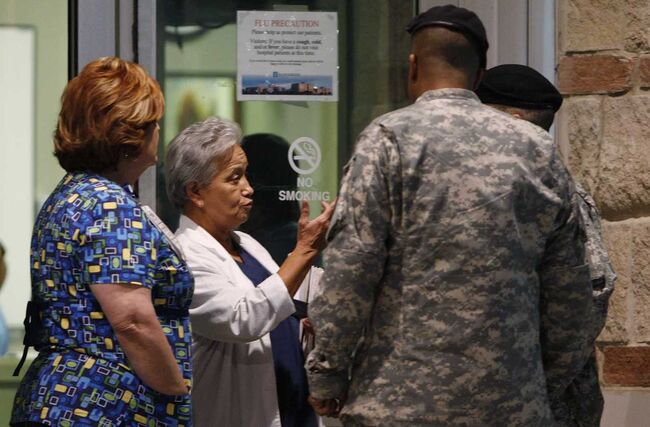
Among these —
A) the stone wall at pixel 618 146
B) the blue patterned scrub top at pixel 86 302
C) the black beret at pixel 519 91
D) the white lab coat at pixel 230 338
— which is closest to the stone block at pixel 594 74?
the stone wall at pixel 618 146

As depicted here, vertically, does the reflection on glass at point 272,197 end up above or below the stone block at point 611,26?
below

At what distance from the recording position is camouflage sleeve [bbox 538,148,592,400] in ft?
11.7

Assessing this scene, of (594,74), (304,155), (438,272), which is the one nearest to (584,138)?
(594,74)

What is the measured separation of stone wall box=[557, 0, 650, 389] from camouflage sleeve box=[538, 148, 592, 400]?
191cm

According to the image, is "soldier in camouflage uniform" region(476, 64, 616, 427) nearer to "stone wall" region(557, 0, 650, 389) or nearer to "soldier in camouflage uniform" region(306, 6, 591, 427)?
"soldier in camouflage uniform" region(306, 6, 591, 427)

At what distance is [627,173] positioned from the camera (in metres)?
5.48

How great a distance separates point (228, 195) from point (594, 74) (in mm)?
1775

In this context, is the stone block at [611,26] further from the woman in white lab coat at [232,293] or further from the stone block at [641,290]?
the woman in white lab coat at [232,293]

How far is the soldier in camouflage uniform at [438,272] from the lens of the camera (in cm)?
339

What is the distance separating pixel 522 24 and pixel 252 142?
47.2 inches

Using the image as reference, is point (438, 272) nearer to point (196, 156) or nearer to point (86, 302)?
point (86, 302)

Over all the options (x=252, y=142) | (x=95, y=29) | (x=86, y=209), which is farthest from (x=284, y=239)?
(x=86, y=209)

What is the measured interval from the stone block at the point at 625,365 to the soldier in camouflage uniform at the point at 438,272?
80.7 inches

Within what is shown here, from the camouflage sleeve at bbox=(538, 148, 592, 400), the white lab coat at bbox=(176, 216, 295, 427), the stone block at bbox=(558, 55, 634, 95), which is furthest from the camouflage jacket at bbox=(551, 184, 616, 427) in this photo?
the stone block at bbox=(558, 55, 634, 95)
